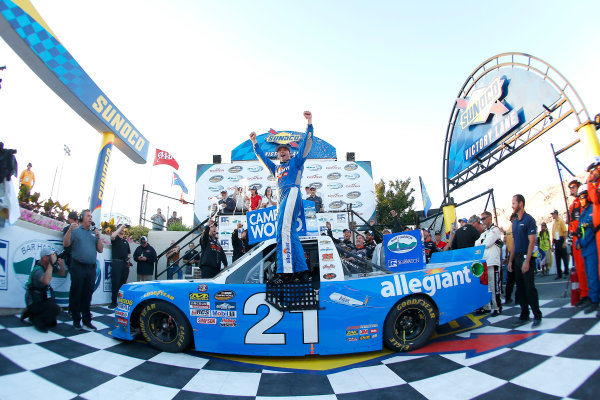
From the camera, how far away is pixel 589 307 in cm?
292

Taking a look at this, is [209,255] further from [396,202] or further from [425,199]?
[396,202]

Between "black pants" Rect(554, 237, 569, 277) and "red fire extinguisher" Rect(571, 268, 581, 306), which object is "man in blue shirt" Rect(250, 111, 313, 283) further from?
"black pants" Rect(554, 237, 569, 277)

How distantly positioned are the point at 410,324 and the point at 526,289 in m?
1.35

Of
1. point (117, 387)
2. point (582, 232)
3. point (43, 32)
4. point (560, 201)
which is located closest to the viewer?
point (117, 387)

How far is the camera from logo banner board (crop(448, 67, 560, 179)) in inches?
370

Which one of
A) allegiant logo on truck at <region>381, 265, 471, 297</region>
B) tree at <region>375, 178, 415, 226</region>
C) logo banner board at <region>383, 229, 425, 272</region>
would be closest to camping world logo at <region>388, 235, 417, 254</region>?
logo banner board at <region>383, 229, 425, 272</region>

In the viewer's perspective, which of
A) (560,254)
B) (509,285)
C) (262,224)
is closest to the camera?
(509,285)

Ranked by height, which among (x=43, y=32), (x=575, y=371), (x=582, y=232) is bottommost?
(x=575, y=371)

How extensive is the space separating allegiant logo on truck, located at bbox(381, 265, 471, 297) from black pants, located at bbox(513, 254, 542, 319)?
0.66 metres

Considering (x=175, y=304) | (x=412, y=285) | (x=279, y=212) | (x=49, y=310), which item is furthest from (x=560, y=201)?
(x=49, y=310)

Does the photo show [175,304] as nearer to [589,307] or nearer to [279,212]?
[279,212]

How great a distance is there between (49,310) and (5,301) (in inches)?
37.2

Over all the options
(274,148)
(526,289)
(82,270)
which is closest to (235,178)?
(274,148)

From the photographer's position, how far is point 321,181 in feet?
47.7
